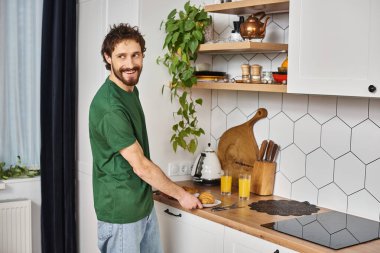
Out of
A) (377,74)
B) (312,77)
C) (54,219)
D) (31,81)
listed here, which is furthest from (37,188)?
(377,74)

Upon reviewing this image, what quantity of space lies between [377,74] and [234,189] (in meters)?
1.34

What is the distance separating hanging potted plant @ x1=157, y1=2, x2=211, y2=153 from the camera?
3221 millimetres

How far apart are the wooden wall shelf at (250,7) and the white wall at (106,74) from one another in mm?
366

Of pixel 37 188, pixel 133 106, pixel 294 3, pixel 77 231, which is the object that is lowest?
pixel 77 231

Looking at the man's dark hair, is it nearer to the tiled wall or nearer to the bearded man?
the bearded man

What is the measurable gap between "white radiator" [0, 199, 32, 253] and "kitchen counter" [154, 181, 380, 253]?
1.11m

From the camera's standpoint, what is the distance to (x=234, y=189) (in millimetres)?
3361

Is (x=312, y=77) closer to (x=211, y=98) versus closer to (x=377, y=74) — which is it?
(x=377, y=74)

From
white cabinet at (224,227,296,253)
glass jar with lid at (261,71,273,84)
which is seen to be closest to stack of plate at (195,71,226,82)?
glass jar with lid at (261,71,273,84)

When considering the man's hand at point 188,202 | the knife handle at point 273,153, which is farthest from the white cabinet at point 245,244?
the knife handle at point 273,153

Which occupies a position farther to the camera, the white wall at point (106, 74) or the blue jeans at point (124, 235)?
the white wall at point (106, 74)

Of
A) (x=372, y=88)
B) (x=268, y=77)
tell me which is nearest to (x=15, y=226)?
(x=268, y=77)

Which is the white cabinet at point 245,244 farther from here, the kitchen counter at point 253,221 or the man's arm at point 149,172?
the man's arm at point 149,172

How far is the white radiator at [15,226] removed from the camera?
12.2ft
